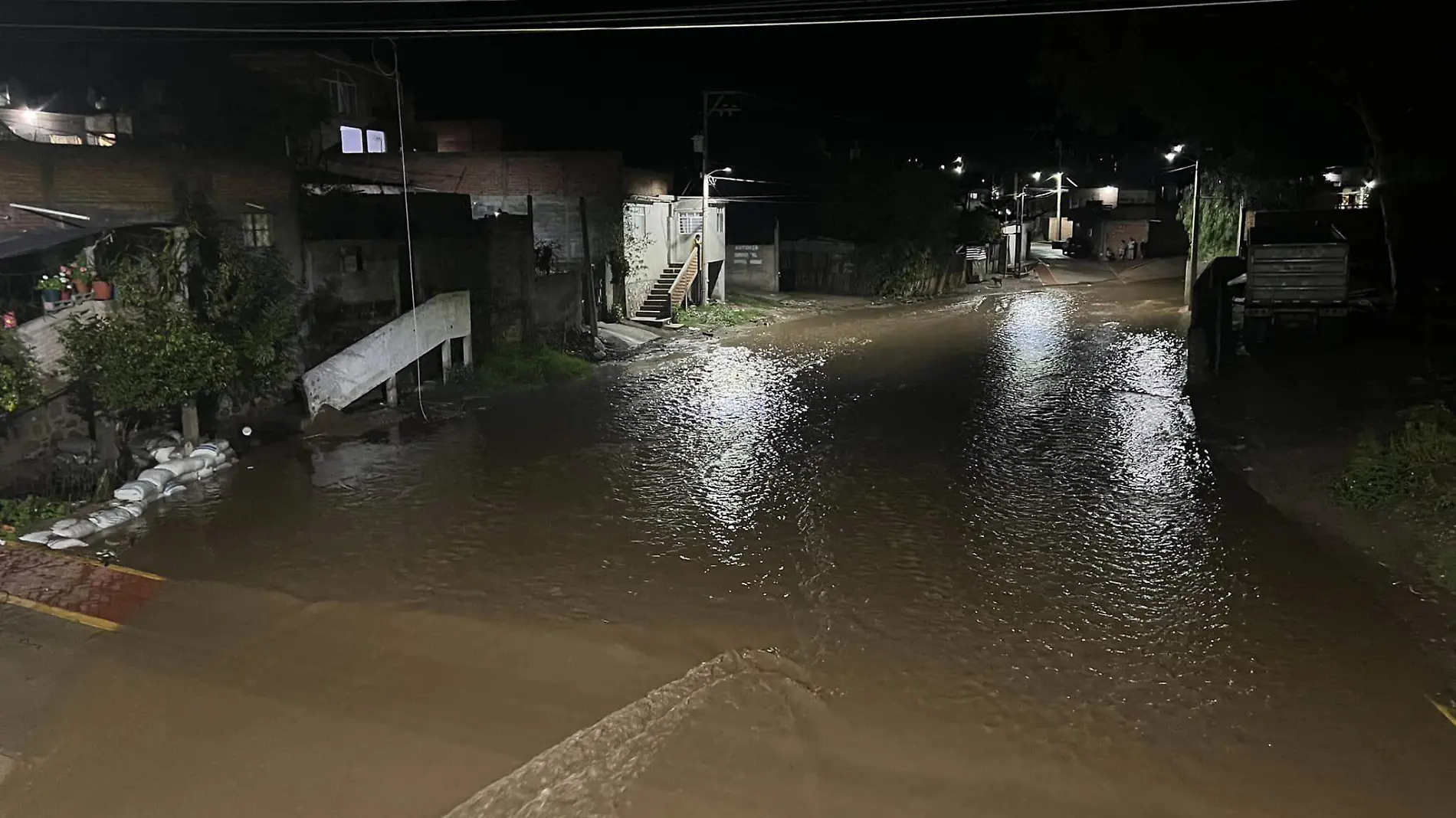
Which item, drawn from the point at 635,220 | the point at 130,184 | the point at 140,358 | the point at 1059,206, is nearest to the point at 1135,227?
the point at 1059,206

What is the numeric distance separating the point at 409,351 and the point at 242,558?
7.58 meters

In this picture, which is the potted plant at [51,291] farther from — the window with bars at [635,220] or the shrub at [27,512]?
the window with bars at [635,220]

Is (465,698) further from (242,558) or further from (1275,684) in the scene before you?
(1275,684)

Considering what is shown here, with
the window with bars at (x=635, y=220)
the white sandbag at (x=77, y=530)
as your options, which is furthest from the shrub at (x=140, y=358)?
the window with bars at (x=635, y=220)

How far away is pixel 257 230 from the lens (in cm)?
1544

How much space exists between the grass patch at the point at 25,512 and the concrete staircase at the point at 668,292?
18.2 meters

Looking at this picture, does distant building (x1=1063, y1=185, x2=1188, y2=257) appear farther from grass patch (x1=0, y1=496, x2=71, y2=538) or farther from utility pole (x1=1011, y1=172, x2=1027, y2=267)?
grass patch (x1=0, y1=496, x2=71, y2=538)

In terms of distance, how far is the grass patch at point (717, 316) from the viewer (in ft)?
95.6

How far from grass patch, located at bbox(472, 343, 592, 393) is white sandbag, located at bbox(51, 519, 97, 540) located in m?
8.58

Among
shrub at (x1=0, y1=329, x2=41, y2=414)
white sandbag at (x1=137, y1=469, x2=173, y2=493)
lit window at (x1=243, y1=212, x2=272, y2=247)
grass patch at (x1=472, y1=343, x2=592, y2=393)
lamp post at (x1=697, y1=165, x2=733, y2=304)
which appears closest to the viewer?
shrub at (x1=0, y1=329, x2=41, y2=414)

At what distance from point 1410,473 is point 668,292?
839 inches

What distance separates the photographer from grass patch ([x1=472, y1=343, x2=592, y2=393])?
1900cm

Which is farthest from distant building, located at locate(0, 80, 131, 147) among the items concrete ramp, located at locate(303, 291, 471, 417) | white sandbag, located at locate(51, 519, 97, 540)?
white sandbag, located at locate(51, 519, 97, 540)

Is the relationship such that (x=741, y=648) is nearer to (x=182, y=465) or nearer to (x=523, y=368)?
(x=182, y=465)
